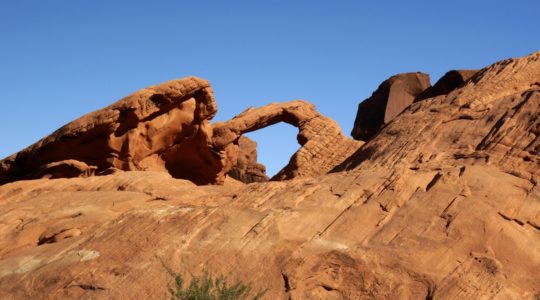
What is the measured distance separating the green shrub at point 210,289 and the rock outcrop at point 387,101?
18972mm

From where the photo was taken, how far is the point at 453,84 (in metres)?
21.1

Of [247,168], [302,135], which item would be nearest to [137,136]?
[302,135]

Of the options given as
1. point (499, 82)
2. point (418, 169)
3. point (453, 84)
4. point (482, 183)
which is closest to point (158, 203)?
point (418, 169)

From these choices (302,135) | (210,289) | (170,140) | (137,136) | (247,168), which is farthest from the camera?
(247,168)

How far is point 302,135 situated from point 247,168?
11140 mm

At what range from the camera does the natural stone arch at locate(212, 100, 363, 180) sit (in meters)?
19.0

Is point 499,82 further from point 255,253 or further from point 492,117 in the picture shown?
point 255,253

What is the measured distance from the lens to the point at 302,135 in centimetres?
2020

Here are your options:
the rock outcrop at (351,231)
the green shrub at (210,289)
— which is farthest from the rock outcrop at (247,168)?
the green shrub at (210,289)

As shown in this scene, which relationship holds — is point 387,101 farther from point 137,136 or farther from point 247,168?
point 137,136

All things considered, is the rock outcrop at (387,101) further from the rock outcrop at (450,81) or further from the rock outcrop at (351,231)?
the rock outcrop at (351,231)

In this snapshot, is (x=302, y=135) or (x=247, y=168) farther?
(x=247, y=168)

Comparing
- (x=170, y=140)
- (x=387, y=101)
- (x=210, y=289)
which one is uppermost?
(x=387, y=101)

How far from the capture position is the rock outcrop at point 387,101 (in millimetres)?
27781
